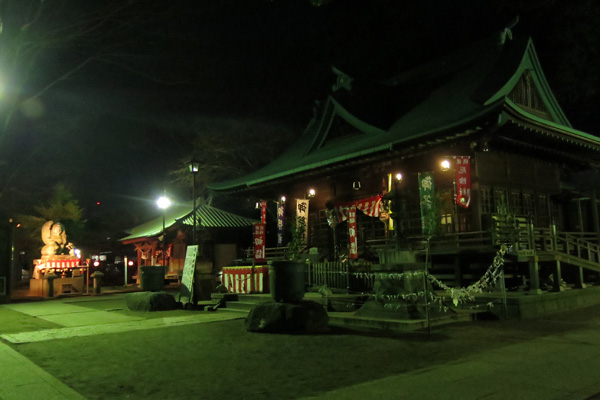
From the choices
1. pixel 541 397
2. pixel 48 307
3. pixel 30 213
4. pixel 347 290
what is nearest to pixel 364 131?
pixel 347 290

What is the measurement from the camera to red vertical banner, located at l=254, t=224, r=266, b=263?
20250 millimetres

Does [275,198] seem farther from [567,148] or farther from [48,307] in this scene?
[567,148]

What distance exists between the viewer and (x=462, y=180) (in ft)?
49.6

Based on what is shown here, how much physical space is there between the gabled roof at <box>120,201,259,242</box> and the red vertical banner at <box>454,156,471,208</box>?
14.6 meters

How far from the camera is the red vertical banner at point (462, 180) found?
15062 mm

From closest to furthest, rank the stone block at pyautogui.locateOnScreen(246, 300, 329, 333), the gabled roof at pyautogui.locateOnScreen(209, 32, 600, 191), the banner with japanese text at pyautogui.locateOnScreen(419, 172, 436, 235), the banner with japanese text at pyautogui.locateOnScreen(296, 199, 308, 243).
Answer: the stone block at pyautogui.locateOnScreen(246, 300, 329, 333)
the gabled roof at pyautogui.locateOnScreen(209, 32, 600, 191)
the banner with japanese text at pyautogui.locateOnScreen(419, 172, 436, 235)
the banner with japanese text at pyautogui.locateOnScreen(296, 199, 308, 243)

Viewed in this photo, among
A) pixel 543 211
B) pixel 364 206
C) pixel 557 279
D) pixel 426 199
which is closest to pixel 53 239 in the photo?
pixel 364 206

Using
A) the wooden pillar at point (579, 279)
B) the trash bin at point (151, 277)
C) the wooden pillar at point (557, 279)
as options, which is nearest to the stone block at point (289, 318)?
the trash bin at point (151, 277)

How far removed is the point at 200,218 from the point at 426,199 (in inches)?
539

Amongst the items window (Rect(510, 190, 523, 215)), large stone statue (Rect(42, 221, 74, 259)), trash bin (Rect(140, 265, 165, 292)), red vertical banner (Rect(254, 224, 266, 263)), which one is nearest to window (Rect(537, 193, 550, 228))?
window (Rect(510, 190, 523, 215))

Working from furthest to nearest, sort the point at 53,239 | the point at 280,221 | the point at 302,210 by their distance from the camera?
1. the point at 53,239
2. the point at 280,221
3. the point at 302,210

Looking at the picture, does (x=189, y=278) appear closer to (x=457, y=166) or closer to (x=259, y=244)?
(x=259, y=244)

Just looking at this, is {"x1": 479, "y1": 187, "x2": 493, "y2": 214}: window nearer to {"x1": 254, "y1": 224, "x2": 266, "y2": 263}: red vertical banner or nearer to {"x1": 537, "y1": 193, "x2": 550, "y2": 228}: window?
{"x1": 537, "y1": 193, "x2": 550, "y2": 228}: window

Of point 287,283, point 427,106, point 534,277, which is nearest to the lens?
point 287,283
